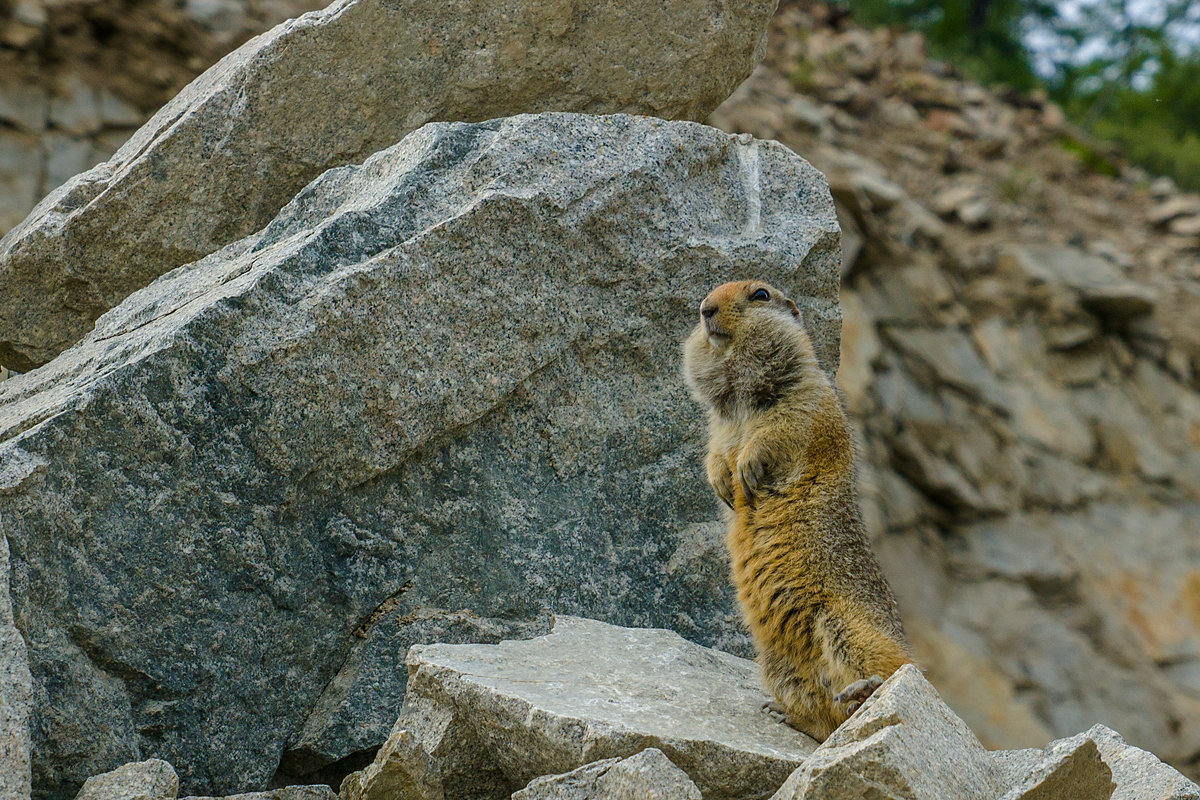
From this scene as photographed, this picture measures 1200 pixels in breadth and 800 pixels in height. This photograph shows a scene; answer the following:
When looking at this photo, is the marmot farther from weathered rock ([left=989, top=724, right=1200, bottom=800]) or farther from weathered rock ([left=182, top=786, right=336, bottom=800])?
weathered rock ([left=182, top=786, right=336, bottom=800])

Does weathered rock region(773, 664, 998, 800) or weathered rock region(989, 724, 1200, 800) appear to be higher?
weathered rock region(773, 664, 998, 800)

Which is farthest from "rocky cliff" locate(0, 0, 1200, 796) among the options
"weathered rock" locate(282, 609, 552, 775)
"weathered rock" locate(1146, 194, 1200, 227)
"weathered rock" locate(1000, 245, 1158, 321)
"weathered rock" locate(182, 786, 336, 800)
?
"weathered rock" locate(1146, 194, 1200, 227)

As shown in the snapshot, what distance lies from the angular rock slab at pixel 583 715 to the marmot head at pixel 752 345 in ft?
4.57

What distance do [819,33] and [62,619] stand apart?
21910 mm

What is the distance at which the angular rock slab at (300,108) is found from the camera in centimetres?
680

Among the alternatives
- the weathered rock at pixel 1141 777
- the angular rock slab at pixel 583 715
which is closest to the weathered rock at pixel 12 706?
the angular rock slab at pixel 583 715

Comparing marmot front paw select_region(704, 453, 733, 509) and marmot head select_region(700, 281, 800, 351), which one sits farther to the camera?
marmot head select_region(700, 281, 800, 351)

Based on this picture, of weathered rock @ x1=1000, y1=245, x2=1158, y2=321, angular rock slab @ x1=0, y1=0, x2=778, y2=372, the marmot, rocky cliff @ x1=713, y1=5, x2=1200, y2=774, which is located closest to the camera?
the marmot

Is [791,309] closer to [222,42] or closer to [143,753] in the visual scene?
[143,753]

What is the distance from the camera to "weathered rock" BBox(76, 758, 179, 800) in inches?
170

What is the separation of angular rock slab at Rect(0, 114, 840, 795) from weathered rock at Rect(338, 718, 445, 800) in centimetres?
86

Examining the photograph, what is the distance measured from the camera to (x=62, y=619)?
16.0 feet

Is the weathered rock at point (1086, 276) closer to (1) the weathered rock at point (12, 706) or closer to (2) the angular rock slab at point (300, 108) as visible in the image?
(2) the angular rock slab at point (300, 108)

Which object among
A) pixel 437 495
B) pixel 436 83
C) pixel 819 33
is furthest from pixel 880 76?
pixel 437 495
